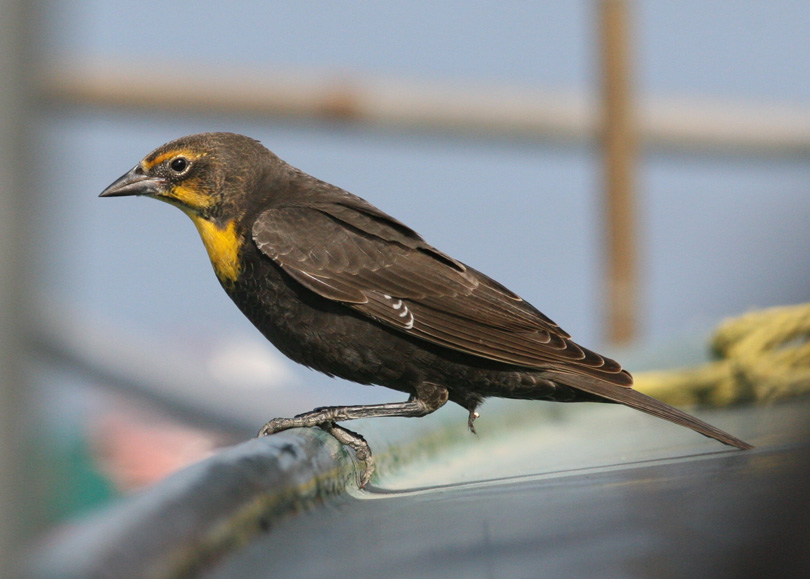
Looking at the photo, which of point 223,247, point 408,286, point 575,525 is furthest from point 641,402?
point 223,247

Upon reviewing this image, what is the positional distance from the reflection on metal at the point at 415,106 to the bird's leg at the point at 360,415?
15.8 ft

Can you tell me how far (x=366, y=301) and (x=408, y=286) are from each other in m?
0.14

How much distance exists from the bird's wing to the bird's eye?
0.99 ft

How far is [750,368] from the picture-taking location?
345 centimetres

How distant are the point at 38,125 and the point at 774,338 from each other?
2.21 m

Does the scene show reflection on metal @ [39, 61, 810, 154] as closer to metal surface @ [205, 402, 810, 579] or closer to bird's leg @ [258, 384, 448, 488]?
bird's leg @ [258, 384, 448, 488]

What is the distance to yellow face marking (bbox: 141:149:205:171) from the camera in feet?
11.3

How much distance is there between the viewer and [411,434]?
316cm

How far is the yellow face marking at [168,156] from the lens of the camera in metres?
3.43

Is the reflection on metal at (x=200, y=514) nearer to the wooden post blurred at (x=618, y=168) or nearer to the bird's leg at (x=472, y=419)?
the bird's leg at (x=472, y=419)

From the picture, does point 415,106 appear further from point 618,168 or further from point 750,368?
point 750,368

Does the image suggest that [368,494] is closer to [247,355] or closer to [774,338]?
[774,338]

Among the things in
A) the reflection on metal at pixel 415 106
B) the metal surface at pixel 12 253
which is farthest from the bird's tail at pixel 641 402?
the reflection on metal at pixel 415 106

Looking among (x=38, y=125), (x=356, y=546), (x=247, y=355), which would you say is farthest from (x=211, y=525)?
(x=247, y=355)
